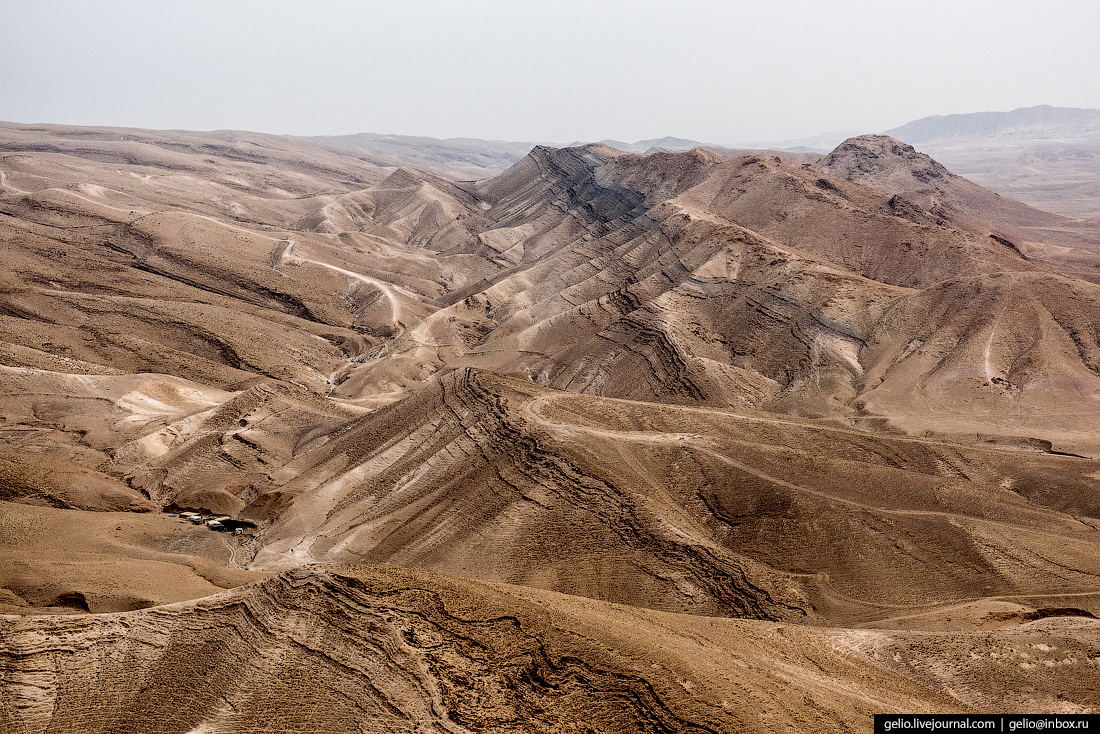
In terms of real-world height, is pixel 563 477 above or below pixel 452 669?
below

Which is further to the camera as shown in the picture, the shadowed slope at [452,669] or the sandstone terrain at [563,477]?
the sandstone terrain at [563,477]

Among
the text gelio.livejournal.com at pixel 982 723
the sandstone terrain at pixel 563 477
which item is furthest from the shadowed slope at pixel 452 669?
the text gelio.livejournal.com at pixel 982 723

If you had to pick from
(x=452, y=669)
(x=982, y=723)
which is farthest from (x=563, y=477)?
(x=982, y=723)

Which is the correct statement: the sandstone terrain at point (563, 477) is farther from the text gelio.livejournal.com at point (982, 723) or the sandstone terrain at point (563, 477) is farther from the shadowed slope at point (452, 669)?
the text gelio.livejournal.com at point (982, 723)

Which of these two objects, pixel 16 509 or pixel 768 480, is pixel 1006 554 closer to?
pixel 768 480

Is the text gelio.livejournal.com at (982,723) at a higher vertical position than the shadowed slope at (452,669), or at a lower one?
lower

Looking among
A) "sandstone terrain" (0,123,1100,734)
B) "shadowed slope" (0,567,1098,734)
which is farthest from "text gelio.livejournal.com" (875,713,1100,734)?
→ "sandstone terrain" (0,123,1100,734)

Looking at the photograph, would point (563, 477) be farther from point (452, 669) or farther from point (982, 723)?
point (982, 723)

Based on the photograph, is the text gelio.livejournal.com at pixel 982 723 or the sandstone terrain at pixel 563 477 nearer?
the text gelio.livejournal.com at pixel 982 723
